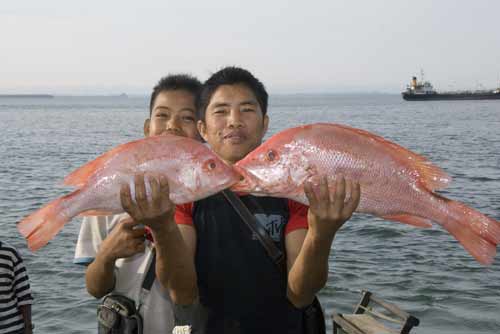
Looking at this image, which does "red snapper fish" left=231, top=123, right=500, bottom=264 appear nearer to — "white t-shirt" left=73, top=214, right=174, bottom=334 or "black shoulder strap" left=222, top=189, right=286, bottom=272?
"black shoulder strap" left=222, top=189, right=286, bottom=272

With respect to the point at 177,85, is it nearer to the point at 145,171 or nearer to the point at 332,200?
the point at 145,171

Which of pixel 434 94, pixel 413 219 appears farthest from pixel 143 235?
pixel 434 94

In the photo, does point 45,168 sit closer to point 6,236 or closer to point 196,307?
point 6,236

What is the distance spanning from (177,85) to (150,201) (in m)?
1.71

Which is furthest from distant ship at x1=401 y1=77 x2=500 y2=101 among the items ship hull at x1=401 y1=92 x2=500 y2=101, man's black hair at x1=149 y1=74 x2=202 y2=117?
man's black hair at x1=149 y1=74 x2=202 y2=117

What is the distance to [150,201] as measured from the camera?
295 cm

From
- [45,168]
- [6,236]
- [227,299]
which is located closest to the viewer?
[227,299]

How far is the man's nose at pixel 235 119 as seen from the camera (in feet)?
11.5

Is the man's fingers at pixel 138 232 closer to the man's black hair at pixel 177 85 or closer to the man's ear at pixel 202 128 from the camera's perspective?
the man's ear at pixel 202 128

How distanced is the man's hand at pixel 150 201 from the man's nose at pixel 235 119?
2.33 ft

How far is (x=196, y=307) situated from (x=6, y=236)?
1183 centimetres

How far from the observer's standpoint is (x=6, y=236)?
1397 cm

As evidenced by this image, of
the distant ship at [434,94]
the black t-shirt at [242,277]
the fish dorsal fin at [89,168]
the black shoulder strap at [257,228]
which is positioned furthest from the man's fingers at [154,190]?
the distant ship at [434,94]

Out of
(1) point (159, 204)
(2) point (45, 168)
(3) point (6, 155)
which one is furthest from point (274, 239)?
(3) point (6, 155)
